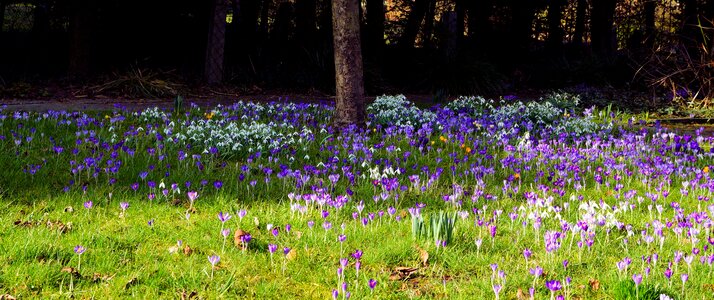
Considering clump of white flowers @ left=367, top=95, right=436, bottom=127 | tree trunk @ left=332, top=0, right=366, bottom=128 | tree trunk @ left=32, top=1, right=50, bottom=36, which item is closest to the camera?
tree trunk @ left=332, top=0, right=366, bottom=128

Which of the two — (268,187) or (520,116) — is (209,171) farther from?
(520,116)

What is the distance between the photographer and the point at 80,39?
45.3 feet

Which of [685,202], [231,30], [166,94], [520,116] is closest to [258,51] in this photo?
[231,30]

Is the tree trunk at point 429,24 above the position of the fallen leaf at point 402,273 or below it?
above

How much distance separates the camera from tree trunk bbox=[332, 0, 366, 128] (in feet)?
25.8

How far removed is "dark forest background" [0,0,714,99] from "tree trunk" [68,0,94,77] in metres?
0.02

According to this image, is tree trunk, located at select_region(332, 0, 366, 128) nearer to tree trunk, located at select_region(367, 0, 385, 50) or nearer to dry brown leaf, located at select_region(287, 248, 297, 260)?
dry brown leaf, located at select_region(287, 248, 297, 260)

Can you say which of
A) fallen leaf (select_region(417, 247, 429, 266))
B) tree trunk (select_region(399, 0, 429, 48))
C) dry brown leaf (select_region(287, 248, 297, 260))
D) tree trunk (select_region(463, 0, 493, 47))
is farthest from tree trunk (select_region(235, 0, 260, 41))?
fallen leaf (select_region(417, 247, 429, 266))

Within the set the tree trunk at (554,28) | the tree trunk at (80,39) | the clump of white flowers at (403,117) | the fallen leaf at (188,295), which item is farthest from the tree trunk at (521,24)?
the fallen leaf at (188,295)

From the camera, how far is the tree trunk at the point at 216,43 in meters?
13.7

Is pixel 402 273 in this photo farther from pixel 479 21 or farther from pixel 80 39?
pixel 479 21

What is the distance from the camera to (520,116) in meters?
9.26

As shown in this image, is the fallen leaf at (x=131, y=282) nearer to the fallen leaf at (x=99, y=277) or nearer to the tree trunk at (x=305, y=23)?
the fallen leaf at (x=99, y=277)

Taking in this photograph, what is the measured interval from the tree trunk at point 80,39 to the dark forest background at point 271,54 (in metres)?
0.02
